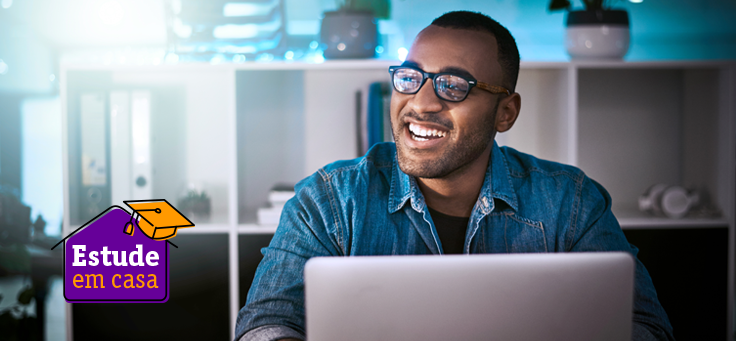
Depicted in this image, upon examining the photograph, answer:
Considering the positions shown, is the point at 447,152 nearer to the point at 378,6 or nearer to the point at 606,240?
the point at 606,240

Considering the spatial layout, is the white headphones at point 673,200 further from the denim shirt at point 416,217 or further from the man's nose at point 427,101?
the man's nose at point 427,101

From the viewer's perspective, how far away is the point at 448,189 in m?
1.26

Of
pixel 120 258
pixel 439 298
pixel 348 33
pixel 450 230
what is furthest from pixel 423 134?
pixel 120 258

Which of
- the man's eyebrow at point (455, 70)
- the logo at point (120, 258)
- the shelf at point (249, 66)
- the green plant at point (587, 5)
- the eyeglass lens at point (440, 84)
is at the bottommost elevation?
the logo at point (120, 258)

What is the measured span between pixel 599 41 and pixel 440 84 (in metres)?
1.21

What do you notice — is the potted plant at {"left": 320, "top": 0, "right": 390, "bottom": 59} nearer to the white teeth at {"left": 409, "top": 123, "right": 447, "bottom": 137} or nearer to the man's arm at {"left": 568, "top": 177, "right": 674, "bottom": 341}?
the white teeth at {"left": 409, "top": 123, "right": 447, "bottom": 137}

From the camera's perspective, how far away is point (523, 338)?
2.08 feet

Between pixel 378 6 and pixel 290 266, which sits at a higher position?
pixel 378 6

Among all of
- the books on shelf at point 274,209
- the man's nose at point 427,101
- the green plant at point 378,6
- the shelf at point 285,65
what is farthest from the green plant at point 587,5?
the books on shelf at point 274,209

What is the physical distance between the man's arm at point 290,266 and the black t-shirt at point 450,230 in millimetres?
259

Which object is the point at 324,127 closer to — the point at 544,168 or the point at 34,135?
the point at 544,168

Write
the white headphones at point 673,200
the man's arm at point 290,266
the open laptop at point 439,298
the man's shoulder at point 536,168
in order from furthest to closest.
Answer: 1. the white headphones at point 673,200
2. the man's shoulder at point 536,168
3. the man's arm at point 290,266
4. the open laptop at point 439,298

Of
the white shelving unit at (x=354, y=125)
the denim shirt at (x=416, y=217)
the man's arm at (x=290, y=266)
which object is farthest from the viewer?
the white shelving unit at (x=354, y=125)

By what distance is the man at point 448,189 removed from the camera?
117cm
